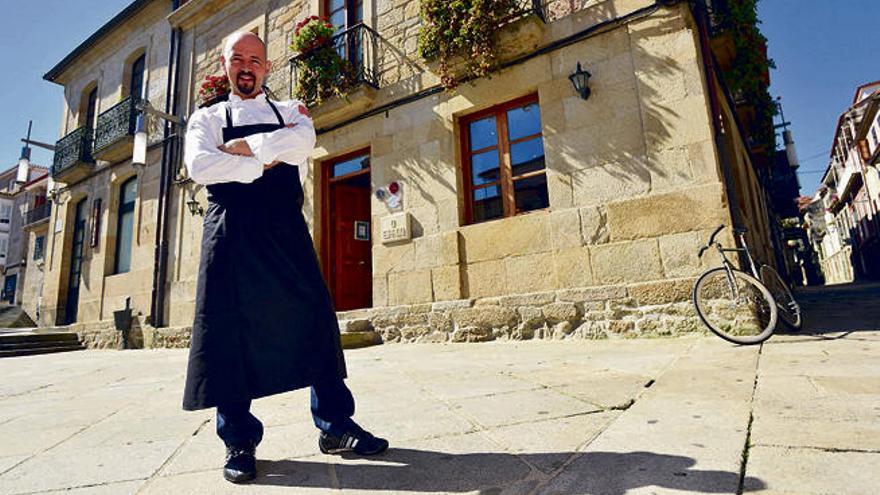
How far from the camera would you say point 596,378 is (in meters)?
2.46

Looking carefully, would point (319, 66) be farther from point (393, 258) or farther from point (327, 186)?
point (393, 258)

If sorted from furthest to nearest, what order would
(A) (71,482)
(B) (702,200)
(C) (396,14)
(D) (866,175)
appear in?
(D) (866,175), (C) (396,14), (B) (702,200), (A) (71,482)

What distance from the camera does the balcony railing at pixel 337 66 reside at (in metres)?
6.41

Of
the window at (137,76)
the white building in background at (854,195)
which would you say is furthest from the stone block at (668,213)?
the white building in background at (854,195)

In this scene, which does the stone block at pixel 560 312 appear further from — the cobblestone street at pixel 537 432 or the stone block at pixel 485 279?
the cobblestone street at pixel 537 432

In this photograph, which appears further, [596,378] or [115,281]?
[115,281]

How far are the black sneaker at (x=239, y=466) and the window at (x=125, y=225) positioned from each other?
10.2 metres

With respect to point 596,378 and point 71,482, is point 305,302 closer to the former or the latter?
point 71,482

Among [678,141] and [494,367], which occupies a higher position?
[678,141]

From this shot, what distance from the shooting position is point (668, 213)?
13.8 ft

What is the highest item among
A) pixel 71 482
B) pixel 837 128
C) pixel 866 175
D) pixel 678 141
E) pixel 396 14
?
pixel 837 128

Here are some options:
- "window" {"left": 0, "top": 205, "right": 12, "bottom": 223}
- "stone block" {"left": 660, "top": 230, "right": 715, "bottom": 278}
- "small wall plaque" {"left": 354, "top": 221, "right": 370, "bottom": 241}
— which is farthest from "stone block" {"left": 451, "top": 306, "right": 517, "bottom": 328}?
"window" {"left": 0, "top": 205, "right": 12, "bottom": 223}

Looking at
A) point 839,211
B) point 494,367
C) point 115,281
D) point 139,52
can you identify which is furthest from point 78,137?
point 839,211

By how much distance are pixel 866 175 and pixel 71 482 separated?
3215 cm
